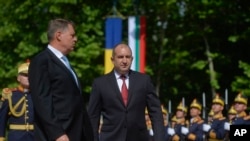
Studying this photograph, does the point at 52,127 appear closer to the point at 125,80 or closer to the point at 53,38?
the point at 53,38

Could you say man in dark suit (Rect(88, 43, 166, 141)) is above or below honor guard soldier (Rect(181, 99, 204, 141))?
above

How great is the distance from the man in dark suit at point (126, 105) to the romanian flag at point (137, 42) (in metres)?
13.7

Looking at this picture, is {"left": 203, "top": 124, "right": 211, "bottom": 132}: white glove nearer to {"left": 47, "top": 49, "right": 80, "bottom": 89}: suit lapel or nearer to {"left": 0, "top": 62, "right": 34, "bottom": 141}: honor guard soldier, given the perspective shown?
{"left": 0, "top": 62, "right": 34, "bottom": 141}: honor guard soldier

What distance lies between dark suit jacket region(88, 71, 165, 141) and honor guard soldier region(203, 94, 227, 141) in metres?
8.16

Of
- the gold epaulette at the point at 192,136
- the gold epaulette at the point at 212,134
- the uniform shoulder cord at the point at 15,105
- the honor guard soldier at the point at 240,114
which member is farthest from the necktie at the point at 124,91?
the gold epaulette at the point at 192,136

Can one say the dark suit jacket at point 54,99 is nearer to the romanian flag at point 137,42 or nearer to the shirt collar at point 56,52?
the shirt collar at point 56,52

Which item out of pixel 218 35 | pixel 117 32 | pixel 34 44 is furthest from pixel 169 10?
pixel 117 32

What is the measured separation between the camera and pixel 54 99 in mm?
6758

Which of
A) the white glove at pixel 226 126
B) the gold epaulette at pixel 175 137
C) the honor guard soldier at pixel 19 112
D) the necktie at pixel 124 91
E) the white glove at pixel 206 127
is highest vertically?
the necktie at pixel 124 91

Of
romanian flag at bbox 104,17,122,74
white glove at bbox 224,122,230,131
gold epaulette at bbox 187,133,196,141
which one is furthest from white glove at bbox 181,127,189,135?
romanian flag at bbox 104,17,122,74

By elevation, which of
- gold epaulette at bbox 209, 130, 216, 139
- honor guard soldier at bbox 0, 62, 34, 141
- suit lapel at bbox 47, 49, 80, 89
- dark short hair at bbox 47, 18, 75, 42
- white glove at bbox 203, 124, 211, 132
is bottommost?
gold epaulette at bbox 209, 130, 216, 139

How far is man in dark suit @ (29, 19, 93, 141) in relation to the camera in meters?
6.61

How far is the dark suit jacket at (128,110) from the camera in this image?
8352 millimetres

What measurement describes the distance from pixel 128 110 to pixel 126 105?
0.06 metres
